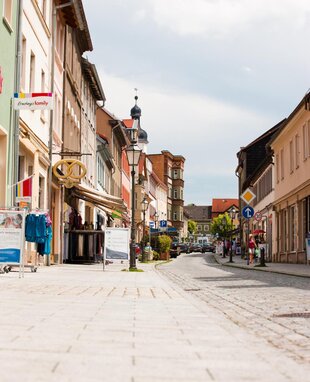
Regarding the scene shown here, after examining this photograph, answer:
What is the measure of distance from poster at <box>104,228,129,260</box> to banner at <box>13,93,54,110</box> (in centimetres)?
763

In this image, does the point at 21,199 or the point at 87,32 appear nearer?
the point at 21,199

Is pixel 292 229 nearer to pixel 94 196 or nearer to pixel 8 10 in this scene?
pixel 94 196

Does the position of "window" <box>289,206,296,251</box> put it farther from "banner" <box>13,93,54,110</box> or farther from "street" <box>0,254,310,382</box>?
"street" <box>0,254,310,382</box>

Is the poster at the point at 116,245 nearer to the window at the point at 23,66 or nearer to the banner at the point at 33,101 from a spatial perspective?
the window at the point at 23,66

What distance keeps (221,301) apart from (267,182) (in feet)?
138

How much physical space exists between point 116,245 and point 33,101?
8219 mm

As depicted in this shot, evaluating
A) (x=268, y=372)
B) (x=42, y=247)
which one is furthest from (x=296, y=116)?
(x=268, y=372)

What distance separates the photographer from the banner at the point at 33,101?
55.5ft

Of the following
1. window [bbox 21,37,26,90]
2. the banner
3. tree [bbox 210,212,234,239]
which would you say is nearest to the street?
the banner

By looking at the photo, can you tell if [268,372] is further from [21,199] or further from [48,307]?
[21,199]

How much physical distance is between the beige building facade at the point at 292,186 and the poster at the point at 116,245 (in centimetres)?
1201

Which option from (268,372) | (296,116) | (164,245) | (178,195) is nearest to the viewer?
(268,372)

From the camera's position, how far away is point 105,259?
2395cm

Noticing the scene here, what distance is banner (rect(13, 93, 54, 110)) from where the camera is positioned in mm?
16922
